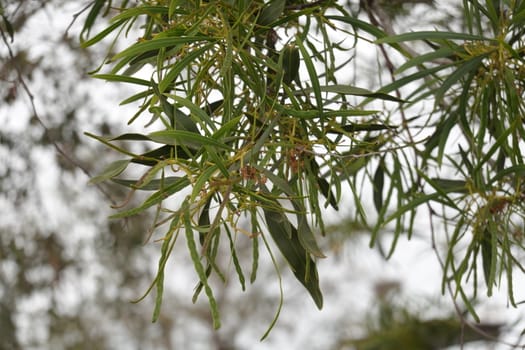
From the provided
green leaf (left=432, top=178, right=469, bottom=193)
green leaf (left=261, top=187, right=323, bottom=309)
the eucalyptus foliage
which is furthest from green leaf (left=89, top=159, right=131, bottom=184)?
green leaf (left=432, top=178, right=469, bottom=193)

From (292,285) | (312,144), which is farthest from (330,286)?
(312,144)

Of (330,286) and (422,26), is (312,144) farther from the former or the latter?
(330,286)

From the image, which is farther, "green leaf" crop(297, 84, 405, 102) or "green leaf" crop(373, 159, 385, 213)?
"green leaf" crop(373, 159, 385, 213)

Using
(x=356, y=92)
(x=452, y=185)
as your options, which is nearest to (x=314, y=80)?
(x=356, y=92)

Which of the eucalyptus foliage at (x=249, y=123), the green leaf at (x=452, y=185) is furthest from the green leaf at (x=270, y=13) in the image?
the green leaf at (x=452, y=185)

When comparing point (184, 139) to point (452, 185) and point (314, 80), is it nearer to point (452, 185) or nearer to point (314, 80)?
point (314, 80)

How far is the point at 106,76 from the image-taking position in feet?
1.43

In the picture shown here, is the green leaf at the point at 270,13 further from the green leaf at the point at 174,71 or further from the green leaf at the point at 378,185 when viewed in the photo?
the green leaf at the point at 378,185

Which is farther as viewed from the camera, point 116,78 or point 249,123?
point 249,123

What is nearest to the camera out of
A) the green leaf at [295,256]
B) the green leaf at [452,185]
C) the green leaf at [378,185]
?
the green leaf at [295,256]

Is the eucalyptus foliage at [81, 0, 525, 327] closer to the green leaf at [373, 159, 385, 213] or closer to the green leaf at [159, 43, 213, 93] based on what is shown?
the green leaf at [159, 43, 213, 93]

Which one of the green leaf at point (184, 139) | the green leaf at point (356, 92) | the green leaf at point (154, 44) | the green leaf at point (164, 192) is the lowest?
the green leaf at point (164, 192)

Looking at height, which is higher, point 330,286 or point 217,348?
point 330,286

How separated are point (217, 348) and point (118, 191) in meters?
4.40
